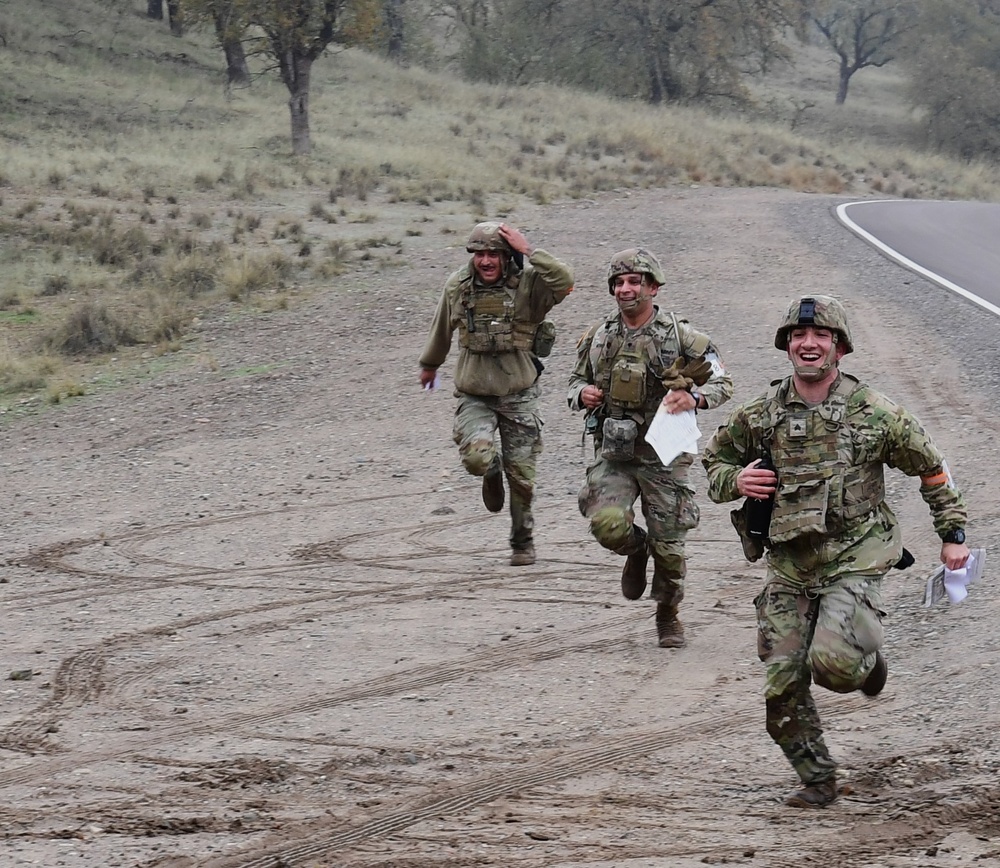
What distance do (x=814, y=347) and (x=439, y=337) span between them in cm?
386

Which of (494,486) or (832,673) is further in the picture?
(494,486)

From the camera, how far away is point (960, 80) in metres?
52.8

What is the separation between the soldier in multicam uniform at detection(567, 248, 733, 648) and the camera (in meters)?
6.68

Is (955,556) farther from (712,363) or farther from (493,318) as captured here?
(493,318)

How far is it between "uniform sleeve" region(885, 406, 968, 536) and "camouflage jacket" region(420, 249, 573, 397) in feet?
11.0

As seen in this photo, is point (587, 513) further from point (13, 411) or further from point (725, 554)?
point (13, 411)

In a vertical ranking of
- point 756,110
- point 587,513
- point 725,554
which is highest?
point 756,110

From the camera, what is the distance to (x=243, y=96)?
40250 mm

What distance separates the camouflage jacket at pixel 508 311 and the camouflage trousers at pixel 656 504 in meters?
1.41

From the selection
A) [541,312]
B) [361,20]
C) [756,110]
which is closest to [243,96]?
[361,20]

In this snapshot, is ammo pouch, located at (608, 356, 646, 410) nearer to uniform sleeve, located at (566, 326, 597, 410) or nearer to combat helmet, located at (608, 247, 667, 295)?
uniform sleeve, located at (566, 326, 597, 410)

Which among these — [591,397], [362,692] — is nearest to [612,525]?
[591,397]

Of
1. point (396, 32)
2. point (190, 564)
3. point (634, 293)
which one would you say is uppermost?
point (396, 32)

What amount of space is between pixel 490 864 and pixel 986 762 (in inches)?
75.7
